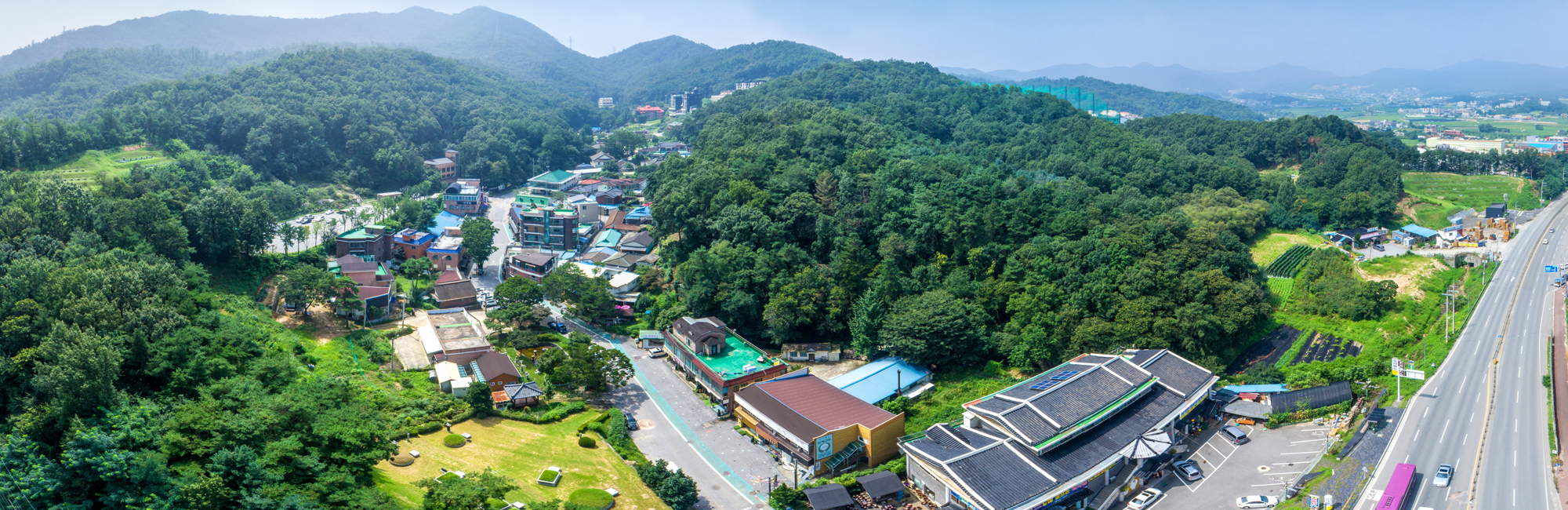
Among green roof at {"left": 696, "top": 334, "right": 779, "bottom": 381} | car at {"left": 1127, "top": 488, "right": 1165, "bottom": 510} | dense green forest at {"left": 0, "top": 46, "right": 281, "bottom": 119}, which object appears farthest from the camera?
dense green forest at {"left": 0, "top": 46, "right": 281, "bottom": 119}

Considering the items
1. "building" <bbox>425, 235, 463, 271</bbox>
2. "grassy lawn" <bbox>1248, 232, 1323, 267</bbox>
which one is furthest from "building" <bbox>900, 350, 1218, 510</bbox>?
"building" <bbox>425, 235, 463, 271</bbox>

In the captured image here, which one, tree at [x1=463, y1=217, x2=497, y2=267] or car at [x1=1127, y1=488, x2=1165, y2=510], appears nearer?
car at [x1=1127, y1=488, x2=1165, y2=510]

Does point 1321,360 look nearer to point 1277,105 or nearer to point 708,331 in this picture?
point 708,331

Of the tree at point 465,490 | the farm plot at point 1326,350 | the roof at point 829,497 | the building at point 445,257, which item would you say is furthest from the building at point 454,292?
the farm plot at point 1326,350

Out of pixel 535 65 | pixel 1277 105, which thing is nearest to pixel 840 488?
pixel 535 65

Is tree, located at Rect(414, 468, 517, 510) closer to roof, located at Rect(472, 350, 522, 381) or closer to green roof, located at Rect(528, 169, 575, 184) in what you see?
roof, located at Rect(472, 350, 522, 381)

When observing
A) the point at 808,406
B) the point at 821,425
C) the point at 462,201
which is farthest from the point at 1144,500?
the point at 462,201

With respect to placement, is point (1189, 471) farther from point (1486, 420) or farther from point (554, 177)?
point (554, 177)
